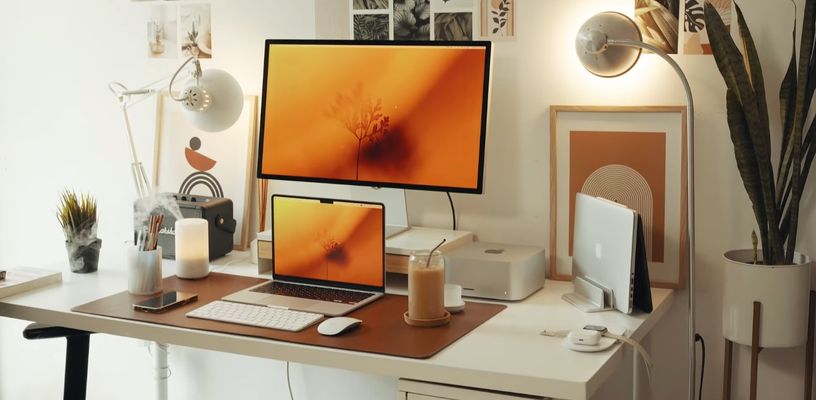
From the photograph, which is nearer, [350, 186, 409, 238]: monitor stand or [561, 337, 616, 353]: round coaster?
[561, 337, 616, 353]: round coaster

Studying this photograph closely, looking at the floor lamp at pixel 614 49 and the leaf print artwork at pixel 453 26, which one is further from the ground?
the leaf print artwork at pixel 453 26

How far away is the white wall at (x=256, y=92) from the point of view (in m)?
2.35

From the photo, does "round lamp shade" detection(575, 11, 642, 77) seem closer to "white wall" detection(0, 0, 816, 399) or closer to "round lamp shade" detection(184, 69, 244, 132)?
"white wall" detection(0, 0, 816, 399)

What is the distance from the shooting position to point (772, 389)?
92.5 inches

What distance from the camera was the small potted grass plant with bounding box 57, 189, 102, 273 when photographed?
8.41 ft

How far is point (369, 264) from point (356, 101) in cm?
41

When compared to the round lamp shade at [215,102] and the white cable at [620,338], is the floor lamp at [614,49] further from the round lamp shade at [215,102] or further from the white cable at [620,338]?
the round lamp shade at [215,102]

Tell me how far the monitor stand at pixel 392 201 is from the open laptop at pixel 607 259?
0.46 metres

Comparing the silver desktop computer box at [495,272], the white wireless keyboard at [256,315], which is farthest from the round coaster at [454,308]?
the white wireless keyboard at [256,315]

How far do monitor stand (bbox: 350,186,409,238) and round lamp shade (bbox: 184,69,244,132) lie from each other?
389mm

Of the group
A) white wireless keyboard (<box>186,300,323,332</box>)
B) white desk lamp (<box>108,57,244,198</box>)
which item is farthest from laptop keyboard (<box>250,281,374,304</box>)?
white desk lamp (<box>108,57,244,198</box>)

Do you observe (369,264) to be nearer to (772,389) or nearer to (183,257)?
(183,257)

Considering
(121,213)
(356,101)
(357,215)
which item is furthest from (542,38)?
(121,213)

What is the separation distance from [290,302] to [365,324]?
0.24m
